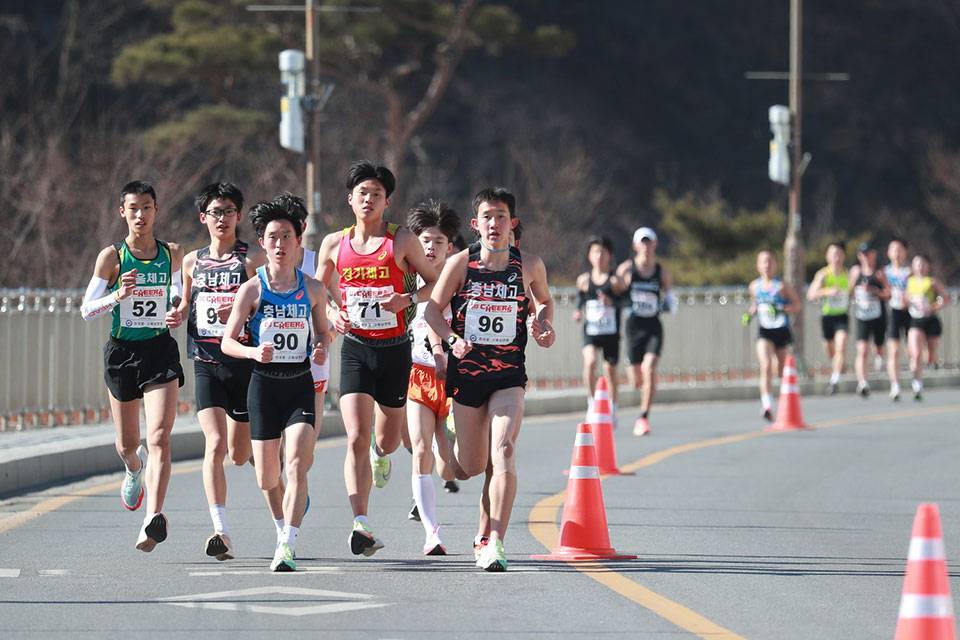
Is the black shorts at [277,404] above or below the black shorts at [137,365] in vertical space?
below

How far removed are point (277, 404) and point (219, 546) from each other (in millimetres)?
796

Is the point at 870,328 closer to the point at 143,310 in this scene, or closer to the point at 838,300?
the point at 838,300

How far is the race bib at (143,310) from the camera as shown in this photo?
977 cm

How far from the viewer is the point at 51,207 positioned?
28.6m

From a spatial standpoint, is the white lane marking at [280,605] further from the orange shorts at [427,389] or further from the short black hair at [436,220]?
the short black hair at [436,220]

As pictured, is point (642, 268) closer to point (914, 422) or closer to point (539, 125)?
point (914, 422)

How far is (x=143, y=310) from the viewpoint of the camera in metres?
9.78

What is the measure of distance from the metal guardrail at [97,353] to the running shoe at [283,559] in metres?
8.04

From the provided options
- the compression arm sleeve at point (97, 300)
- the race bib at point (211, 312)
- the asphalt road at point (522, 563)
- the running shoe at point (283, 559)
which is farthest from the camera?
the compression arm sleeve at point (97, 300)

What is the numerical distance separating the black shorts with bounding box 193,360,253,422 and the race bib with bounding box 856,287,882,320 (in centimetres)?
1496

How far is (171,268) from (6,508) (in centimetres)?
263

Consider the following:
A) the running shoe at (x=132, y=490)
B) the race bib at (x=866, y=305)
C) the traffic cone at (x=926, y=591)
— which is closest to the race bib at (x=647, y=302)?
the race bib at (x=866, y=305)

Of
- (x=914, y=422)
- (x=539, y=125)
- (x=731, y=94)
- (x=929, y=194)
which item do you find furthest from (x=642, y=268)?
(x=731, y=94)

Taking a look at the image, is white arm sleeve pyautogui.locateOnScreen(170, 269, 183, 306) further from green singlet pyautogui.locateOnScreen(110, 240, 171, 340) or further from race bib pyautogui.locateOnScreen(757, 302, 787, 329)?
race bib pyautogui.locateOnScreen(757, 302, 787, 329)
